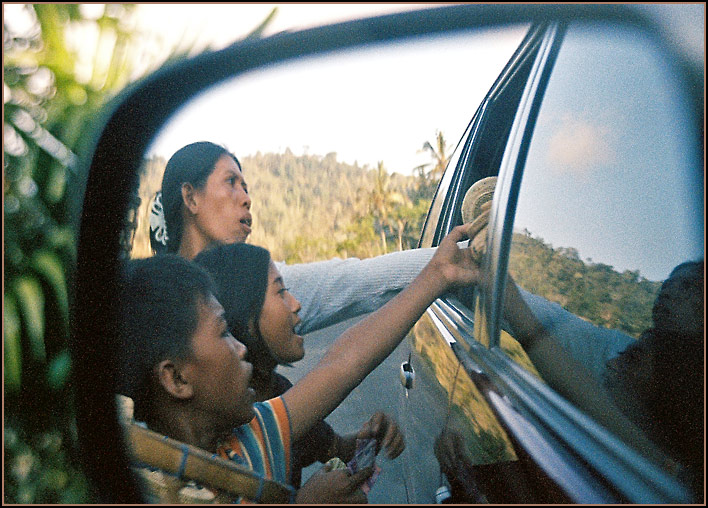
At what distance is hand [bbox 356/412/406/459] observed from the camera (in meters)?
2.06

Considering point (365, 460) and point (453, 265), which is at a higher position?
point (453, 265)

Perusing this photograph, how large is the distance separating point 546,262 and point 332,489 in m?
0.82

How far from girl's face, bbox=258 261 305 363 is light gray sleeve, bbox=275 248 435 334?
116 millimetres

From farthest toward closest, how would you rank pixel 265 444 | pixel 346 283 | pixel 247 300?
pixel 346 283 < pixel 247 300 < pixel 265 444

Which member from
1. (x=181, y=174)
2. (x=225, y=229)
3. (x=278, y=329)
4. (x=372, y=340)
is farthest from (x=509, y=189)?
(x=181, y=174)

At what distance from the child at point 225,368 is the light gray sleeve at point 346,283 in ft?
0.63

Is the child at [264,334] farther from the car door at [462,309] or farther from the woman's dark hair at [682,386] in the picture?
the woman's dark hair at [682,386]

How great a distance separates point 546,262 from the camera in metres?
1.56

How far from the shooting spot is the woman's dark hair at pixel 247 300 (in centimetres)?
203

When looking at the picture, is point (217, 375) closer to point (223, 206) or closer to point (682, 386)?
Answer: point (223, 206)

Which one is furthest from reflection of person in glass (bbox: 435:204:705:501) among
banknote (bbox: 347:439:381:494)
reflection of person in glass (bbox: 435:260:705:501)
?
banknote (bbox: 347:439:381:494)

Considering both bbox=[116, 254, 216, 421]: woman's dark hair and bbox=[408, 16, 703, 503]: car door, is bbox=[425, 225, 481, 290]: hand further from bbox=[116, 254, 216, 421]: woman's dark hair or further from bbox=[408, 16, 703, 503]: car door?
bbox=[116, 254, 216, 421]: woman's dark hair

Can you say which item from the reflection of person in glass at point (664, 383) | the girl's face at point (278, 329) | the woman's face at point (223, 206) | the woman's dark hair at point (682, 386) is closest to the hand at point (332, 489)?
the girl's face at point (278, 329)

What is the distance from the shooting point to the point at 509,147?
1.85 meters
